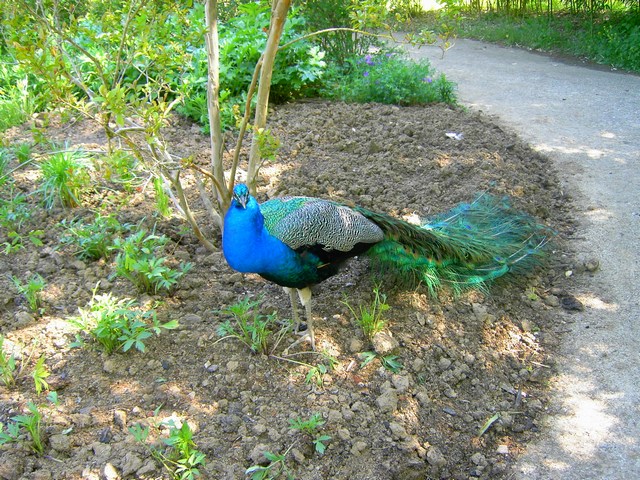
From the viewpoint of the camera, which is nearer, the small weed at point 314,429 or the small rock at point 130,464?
the small rock at point 130,464

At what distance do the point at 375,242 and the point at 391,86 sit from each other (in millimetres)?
3425

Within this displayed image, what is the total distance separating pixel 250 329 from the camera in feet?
9.77

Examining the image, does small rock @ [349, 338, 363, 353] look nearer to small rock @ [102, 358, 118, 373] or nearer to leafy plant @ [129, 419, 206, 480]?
leafy plant @ [129, 419, 206, 480]

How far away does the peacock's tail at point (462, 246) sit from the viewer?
3.35 metres

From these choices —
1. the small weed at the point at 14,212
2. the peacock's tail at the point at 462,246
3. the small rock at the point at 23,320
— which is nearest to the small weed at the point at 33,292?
the small rock at the point at 23,320

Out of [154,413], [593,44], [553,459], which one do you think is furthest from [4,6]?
[593,44]

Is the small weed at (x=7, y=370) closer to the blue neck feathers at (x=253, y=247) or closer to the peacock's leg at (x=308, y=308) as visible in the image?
the blue neck feathers at (x=253, y=247)

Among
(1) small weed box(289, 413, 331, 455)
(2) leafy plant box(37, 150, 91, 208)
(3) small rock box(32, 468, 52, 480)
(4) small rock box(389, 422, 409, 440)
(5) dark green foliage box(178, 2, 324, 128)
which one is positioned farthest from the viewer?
(5) dark green foliage box(178, 2, 324, 128)

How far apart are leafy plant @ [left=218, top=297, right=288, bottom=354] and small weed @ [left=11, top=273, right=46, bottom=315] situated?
3.41ft

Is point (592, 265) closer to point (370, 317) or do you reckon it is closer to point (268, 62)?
point (370, 317)

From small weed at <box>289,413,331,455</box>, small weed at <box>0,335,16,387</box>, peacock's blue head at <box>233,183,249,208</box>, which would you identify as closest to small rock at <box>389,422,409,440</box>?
small weed at <box>289,413,331,455</box>

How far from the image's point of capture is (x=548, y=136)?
5.95 m

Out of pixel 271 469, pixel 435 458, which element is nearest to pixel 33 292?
pixel 271 469

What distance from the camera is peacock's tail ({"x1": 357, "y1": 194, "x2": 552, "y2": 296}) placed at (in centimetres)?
335
